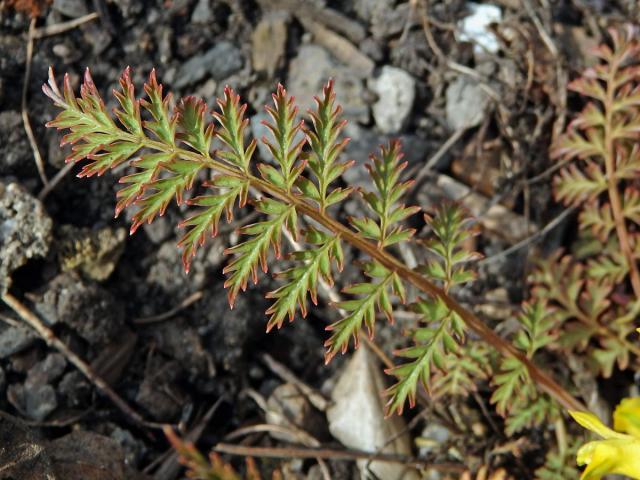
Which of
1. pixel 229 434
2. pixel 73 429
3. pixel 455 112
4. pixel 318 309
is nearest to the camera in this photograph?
pixel 73 429

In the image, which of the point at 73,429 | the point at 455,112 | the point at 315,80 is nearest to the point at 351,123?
the point at 315,80

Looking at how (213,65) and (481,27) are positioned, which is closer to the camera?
(213,65)

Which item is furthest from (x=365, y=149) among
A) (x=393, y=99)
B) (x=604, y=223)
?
(x=604, y=223)

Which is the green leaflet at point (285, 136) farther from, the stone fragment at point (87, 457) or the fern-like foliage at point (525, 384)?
the stone fragment at point (87, 457)

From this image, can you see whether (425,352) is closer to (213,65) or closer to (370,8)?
(213,65)

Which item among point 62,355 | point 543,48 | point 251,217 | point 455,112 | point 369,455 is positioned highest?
point 543,48

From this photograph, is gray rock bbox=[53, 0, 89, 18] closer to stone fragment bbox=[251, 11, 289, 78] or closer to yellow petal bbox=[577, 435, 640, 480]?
stone fragment bbox=[251, 11, 289, 78]

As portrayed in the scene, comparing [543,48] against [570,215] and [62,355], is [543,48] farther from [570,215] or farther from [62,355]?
[62,355]

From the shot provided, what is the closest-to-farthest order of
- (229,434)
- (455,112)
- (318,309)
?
(229,434) → (318,309) → (455,112)
